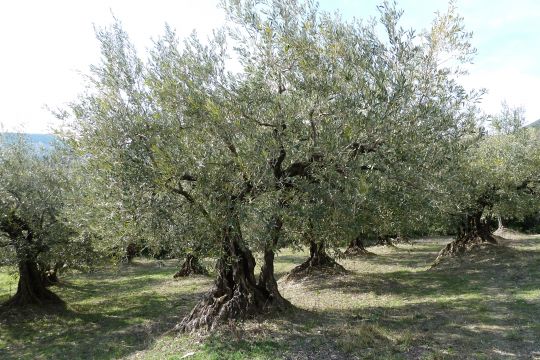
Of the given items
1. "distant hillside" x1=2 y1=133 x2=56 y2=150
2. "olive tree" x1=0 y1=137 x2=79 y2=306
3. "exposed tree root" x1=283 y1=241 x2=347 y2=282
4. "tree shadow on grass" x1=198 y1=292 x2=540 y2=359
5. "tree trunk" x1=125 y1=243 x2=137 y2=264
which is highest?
"distant hillside" x1=2 y1=133 x2=56 y2=150

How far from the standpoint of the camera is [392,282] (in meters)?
20.5

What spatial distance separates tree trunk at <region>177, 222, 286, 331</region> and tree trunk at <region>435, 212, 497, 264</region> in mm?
17061

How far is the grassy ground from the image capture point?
1064 centimetres

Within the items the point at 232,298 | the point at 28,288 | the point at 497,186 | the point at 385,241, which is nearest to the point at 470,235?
the point at 497,186

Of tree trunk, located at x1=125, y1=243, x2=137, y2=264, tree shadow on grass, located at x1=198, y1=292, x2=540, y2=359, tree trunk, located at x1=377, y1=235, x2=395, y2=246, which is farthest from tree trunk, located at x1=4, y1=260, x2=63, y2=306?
tree trunk, located at x1=377, y1=235, x2=395, y2=246

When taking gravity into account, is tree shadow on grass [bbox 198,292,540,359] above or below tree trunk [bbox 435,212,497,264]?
below

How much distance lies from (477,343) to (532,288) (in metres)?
7.30

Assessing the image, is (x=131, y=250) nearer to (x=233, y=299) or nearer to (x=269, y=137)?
(x=233, y=299)

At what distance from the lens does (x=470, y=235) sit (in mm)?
27203

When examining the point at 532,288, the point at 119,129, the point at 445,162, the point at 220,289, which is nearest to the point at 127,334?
the point at 220,289

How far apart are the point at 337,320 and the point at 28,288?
13.7 metres

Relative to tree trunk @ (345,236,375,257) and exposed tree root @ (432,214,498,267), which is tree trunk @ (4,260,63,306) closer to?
tree trunk @ (345,236,375,257)

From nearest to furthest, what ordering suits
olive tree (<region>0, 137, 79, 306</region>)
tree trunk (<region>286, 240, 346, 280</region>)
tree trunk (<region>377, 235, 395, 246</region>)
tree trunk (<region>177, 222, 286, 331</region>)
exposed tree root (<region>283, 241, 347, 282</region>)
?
tree trunk (<region>177, 222, 286, 331</region>), olive tree (<region>0, 137, 79, 306</region>), exposed tree root (<region>283, 241, 347, 282</region>), tree trunk (<region>286, 240, 346, 280</region>), tree trunk (<region>377, 235, 395, 246</region>)

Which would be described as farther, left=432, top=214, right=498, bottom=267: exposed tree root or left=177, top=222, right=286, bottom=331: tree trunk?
left=432, top=214, right=498, bottom=267: exposed tree root
